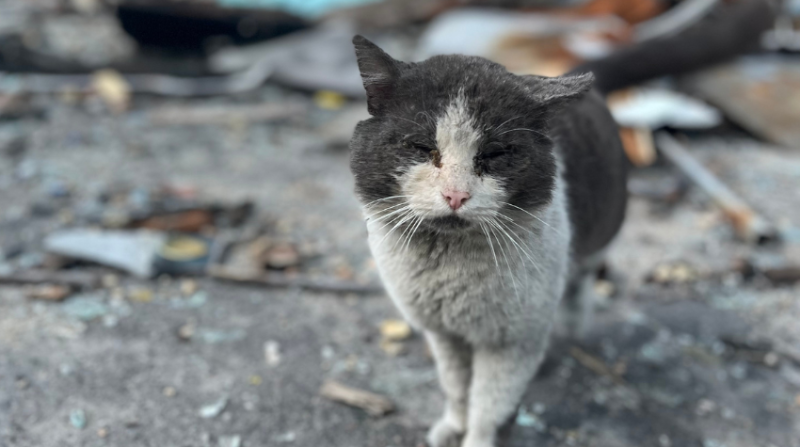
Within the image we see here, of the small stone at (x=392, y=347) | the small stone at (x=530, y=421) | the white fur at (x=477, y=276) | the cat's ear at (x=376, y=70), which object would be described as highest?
the cat's ear at (x=376, y=70)

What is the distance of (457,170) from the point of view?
69.6 inches

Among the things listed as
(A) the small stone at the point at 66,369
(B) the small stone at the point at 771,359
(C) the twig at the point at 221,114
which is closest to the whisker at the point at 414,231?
(A) the small stone at the point at 66,369

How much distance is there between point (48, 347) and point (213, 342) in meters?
0.69

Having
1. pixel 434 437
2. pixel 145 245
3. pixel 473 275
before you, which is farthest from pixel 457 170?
pixel 145 245

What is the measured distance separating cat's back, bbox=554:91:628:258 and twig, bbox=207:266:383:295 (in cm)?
125

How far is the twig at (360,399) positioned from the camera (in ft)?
8.93

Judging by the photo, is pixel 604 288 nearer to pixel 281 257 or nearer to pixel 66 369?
pixel 281 257

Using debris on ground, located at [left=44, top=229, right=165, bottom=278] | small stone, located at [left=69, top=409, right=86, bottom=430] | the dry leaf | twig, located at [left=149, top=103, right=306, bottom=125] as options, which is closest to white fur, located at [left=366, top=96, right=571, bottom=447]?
small stone, located at [left=69, top=409, right=86, bottom=430]

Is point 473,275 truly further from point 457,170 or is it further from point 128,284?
point 128,284

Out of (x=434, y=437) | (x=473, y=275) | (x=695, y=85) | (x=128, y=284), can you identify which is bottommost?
(x=434, y=437)

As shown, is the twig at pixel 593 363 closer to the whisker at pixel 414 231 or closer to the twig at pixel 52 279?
the whisker at pixel 414 231

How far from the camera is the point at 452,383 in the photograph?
249cm

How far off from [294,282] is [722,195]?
2841 mm

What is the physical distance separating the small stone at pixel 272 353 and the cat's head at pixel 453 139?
50.8 inches
